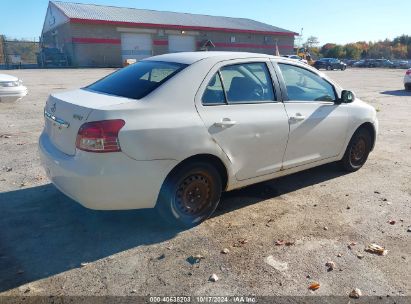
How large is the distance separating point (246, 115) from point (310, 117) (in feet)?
3.43

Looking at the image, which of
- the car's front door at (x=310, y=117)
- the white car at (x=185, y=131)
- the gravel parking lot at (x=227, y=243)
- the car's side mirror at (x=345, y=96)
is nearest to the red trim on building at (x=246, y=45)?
the car's side mirror at (x=345, y=96)

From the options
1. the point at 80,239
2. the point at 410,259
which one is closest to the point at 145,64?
the point at 80,239

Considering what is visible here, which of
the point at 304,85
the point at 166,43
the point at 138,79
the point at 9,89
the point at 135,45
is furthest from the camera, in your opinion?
the point at 166,43

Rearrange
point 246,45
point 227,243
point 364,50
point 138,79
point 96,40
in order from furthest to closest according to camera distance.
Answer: point 364,50
point 246,45
point 96,40
point 138,79
point 227,243

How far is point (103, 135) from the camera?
313cm

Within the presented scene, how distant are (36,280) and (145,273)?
2.76ft

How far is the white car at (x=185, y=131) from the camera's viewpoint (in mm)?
3215

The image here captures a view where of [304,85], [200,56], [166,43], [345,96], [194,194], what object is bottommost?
[194,194]

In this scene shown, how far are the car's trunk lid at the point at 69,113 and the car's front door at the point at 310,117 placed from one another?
1.99 meters

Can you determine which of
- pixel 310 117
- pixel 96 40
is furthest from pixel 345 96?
pixel 96 40

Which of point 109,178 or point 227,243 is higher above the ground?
point 109,178

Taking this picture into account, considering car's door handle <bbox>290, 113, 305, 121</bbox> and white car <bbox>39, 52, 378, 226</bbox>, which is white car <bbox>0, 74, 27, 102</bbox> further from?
car's door handle <bbox>290, 113, 305, 121</bbox>

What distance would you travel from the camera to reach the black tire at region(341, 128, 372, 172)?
5.40 m

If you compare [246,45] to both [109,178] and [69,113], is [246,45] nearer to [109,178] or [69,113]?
[69,113]
